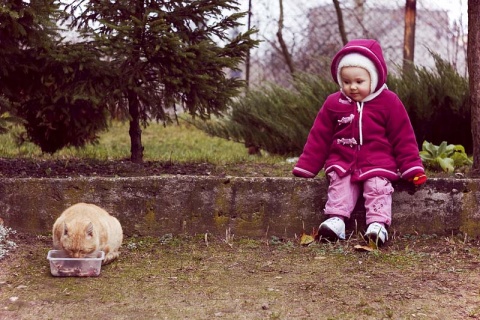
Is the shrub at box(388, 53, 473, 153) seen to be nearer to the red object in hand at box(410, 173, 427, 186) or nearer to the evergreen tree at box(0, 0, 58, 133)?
the red object in hand at box(410, 173, 427, 186)

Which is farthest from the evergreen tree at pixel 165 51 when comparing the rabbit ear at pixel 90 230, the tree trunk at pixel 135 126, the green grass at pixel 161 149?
the rabbit ear at pixel 90 230

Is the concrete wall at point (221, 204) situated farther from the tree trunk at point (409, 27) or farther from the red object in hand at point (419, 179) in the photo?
the tree trunk at point (409, 27)

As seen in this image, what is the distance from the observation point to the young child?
3541 millimetres

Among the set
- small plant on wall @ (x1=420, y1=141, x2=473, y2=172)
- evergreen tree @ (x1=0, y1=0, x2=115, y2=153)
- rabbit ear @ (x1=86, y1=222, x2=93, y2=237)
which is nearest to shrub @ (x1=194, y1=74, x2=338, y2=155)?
small plant on wall @ (x1=420, y1=141, x2=473, y2=172)

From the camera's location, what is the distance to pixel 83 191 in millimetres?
3658

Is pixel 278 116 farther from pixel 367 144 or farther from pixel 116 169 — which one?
pixel 367 144

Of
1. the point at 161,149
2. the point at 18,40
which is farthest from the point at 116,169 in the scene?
the point at 161,149

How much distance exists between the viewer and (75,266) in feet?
9.79

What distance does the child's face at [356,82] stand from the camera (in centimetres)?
359

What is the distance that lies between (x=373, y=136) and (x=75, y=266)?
1.68 meters

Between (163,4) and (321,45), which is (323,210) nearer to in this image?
(163,4)

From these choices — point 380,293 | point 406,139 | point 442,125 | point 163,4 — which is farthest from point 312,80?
point 380,293

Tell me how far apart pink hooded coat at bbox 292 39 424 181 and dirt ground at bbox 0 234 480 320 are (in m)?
0.39

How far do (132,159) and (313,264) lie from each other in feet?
6.70
